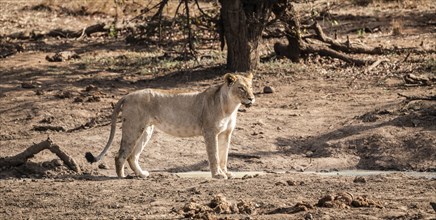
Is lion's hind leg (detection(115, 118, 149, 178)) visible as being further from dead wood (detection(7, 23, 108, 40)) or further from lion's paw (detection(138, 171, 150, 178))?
dead wood (detection(7, 23, 108, 40))

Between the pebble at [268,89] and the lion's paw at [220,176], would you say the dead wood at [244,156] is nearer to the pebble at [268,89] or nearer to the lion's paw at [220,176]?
the lion's paw at [220,176]

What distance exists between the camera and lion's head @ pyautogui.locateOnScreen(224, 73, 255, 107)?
438 inches

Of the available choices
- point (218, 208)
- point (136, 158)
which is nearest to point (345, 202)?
point (218, 208)

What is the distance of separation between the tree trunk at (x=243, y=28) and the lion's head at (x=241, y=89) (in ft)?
17.3

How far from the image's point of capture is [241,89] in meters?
11.1

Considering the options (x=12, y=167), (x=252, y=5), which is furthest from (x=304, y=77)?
(x=12, y=167)

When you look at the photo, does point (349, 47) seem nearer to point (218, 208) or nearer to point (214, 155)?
point (214, 155)

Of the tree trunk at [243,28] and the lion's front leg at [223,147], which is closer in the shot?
the lion's front leg at [223,147]

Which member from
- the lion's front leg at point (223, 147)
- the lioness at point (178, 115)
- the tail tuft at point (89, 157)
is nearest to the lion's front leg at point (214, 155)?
the lioness at point (178, 115)

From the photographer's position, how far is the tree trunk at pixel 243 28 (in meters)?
16.5

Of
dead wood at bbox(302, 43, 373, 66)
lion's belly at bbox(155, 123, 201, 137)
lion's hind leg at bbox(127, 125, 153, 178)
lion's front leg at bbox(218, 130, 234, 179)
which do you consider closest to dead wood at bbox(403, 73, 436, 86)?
dead wood at bbox(302, 43, 373, 66)

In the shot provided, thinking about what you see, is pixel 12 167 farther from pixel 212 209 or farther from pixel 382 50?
pixel 382 50

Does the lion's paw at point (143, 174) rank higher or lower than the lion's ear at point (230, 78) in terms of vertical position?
lower

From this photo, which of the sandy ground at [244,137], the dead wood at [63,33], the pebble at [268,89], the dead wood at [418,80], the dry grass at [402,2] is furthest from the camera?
the dry grass at [402,2]
